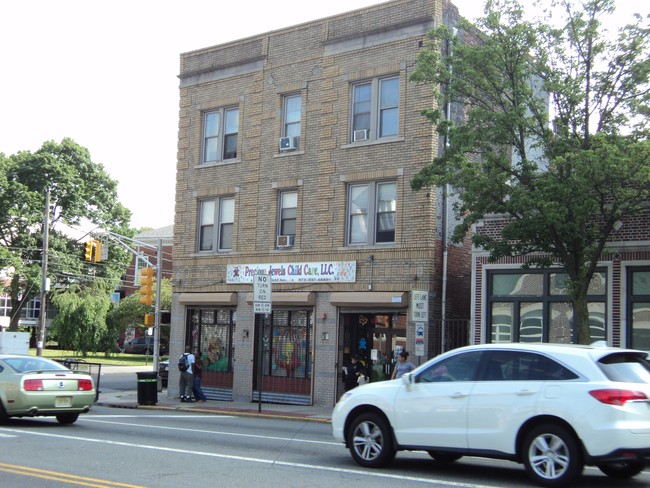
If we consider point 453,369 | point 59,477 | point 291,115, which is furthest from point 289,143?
point 59,477

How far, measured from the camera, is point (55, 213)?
5578 cm

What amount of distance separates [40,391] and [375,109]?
12.4 meters

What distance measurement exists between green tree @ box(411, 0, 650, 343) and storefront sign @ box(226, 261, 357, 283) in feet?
19.8

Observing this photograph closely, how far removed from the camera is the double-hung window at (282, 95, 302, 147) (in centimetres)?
2564

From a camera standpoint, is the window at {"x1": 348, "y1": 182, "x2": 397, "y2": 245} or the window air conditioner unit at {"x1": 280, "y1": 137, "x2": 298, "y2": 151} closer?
the window at {"x1": 348, "y1": 182, "x2": 397, "y2": 245}

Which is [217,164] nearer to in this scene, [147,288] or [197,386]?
[147,288]

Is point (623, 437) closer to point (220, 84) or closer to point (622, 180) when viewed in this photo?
point (622, 180)

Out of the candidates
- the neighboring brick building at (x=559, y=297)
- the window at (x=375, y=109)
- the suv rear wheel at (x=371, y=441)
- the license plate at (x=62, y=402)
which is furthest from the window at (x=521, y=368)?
the window at (x=375, y=109)

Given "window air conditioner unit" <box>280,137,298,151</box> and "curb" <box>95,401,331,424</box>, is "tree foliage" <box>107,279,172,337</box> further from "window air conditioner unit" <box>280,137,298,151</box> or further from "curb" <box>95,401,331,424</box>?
"curb" <box>95,401,331,424</box>

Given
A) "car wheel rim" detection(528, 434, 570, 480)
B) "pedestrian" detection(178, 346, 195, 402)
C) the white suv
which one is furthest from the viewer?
"pedestrian" detection(178, 346, 195, 402)

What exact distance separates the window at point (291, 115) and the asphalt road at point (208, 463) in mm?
11898

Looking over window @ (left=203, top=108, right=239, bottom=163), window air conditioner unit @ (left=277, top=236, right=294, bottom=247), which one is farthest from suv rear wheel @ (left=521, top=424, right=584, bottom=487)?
window @ (left=203, top=108, right=239, bottom=163)

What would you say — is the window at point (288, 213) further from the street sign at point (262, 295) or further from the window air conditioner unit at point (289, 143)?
the street sign at point (262, 295)

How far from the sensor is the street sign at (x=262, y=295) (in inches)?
827
